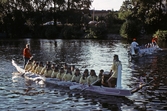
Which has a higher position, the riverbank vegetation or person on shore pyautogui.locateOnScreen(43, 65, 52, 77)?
the riverbank vegetation

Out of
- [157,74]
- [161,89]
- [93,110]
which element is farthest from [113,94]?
[157,74]

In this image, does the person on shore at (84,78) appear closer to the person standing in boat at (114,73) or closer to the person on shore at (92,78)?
the person on shore at (92,78)

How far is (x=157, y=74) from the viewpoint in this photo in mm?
27500

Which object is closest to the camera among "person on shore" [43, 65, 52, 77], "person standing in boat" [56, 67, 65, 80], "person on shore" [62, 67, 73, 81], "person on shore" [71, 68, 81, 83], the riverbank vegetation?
"person on shore" [71, 68, 81, 83]

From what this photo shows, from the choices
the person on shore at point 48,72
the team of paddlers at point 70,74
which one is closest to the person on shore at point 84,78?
the team of paddlers at point 70,74

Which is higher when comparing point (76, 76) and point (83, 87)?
point (76, 76)

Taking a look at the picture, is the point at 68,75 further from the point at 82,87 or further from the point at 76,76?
the point at 82,87

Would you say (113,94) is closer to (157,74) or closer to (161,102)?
(161,102)

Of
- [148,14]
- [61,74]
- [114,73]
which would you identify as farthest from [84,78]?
[148,14]

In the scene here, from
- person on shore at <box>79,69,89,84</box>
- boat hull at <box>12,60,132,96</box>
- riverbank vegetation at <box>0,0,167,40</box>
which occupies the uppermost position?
riverbank vegetation at <box>0,0,167,40</box>

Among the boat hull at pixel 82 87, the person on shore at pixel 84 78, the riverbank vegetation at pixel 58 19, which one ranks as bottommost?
the boat hull at pixel 82 87

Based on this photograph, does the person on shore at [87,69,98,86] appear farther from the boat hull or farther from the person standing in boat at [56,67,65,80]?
the person standing in boat at [56,67,65,80]

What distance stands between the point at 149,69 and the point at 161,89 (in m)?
9.22

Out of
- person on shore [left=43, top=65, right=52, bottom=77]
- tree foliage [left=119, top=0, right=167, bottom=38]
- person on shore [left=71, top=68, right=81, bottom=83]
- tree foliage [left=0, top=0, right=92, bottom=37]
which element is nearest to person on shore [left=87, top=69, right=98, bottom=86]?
person on shore [left=71, top=68, right=81, bottom=83]
